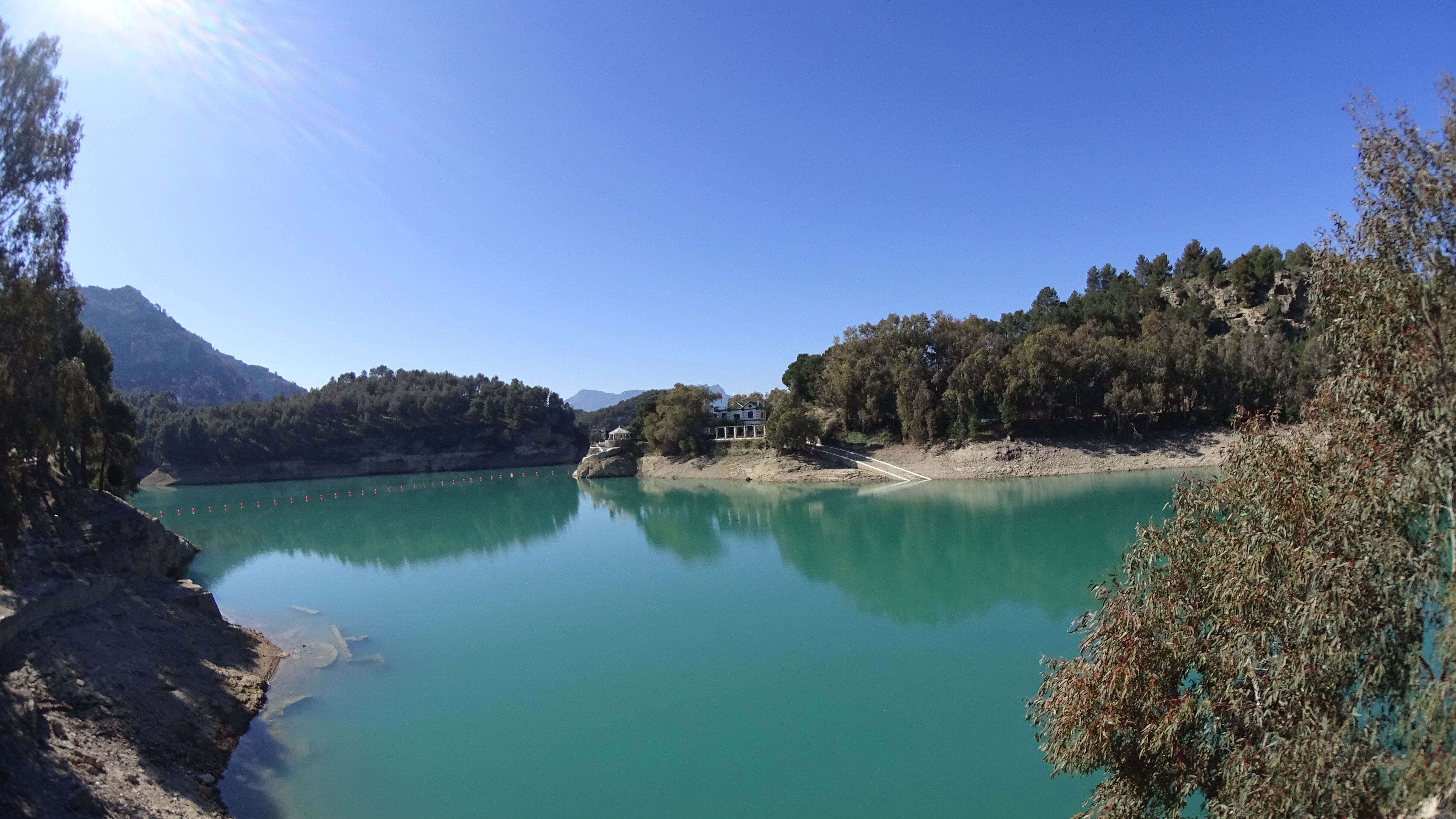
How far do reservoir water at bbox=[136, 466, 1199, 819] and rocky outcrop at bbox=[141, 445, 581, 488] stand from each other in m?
47.5

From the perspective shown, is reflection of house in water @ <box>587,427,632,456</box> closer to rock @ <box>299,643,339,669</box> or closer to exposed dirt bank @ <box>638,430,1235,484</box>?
exposed dirt bank @ <box>638,430,1235,484</box>

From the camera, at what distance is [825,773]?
37.2 feet

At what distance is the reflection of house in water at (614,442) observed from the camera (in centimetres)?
7019

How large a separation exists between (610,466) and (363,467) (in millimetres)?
37175

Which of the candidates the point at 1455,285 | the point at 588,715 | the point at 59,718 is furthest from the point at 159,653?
the point at 1455,285

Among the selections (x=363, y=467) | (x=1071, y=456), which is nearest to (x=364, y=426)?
(x=363, y=467)

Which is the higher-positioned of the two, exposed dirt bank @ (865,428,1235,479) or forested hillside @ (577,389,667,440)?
forested hillside @ (577,389,667,440)

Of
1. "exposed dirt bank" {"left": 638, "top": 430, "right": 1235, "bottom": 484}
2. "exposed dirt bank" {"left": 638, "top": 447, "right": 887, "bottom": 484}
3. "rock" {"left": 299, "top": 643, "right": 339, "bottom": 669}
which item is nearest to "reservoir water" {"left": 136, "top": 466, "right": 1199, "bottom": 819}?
"rock" {"left": 299, "top": 643, "right": 339, "bottom": 669}

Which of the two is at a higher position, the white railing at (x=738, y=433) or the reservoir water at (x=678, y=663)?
the white railing at (x=738, y=433)

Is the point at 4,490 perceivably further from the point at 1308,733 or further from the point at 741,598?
the point at 741,598

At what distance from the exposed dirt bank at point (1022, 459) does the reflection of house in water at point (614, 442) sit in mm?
18281

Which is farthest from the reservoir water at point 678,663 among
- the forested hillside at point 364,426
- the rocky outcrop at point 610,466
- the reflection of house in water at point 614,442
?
the forested hillside at point 364,426

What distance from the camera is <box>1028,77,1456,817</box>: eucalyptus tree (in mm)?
4691

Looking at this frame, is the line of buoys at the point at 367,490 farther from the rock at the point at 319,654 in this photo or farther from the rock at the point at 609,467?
the rock at the point at 319,654
